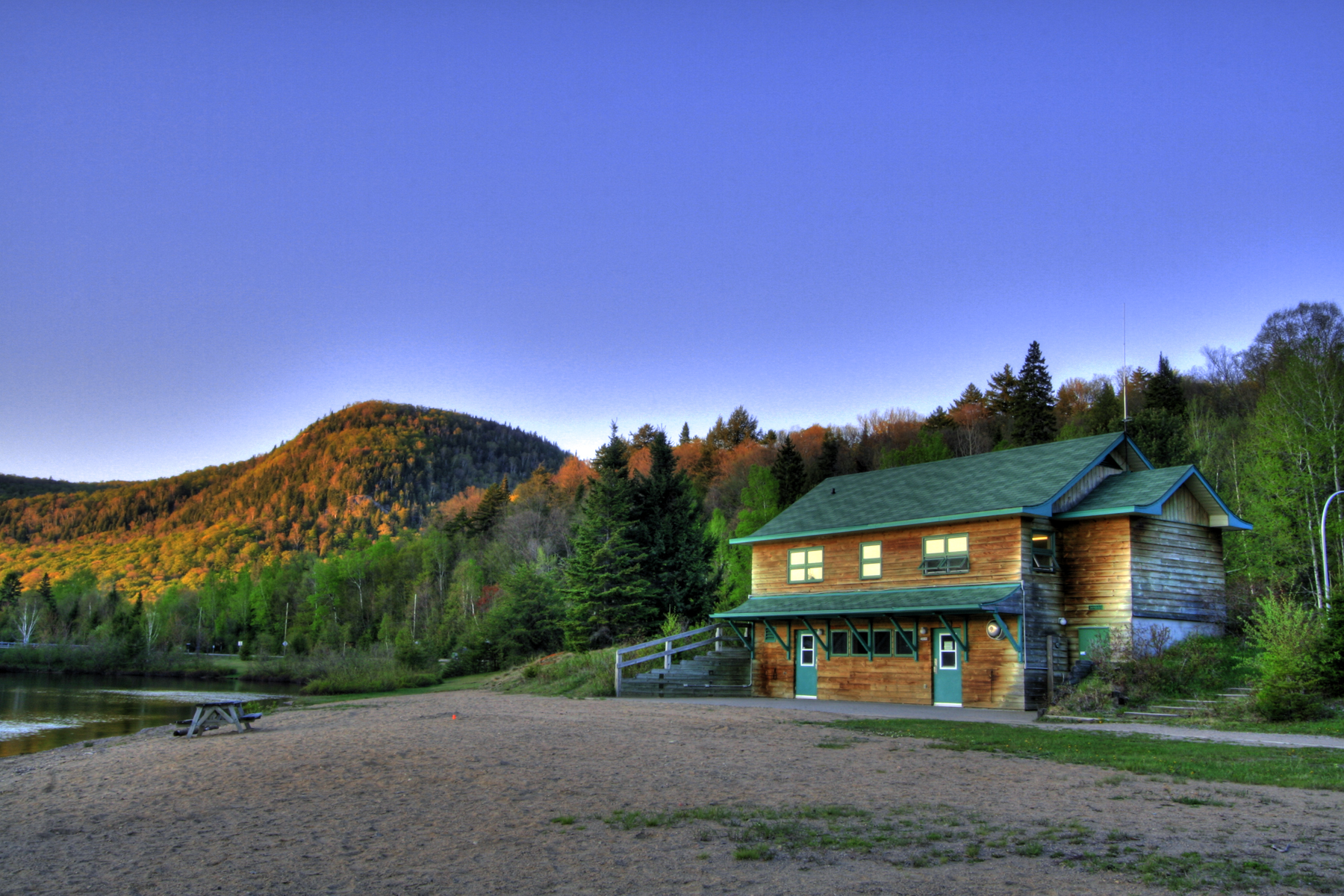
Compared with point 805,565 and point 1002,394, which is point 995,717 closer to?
point 805,565

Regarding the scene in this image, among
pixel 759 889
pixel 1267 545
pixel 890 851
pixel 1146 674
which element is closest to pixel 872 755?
pixel 890 851

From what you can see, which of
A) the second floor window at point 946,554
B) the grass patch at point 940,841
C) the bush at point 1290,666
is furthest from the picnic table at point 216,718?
the bush at point 1290,666

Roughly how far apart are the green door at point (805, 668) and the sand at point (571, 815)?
13957mm

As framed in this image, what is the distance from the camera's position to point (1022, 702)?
2434cm

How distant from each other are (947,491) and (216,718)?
857 inches

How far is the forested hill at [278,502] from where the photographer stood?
15962 cm

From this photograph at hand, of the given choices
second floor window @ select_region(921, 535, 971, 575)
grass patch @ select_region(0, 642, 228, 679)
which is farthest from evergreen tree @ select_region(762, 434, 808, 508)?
grass patch @ select_region(0, 642, 228, 679)

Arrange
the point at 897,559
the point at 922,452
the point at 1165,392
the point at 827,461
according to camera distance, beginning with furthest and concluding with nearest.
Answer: the point at 827,461 < the point at 922,452 < the point at 1165,392 < the point at 897,559

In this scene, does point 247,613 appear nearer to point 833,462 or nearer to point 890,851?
point 833,462

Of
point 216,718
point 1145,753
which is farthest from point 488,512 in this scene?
point 1145,753

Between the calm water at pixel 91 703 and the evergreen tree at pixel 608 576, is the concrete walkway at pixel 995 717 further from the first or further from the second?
the calm water at pixel 91 703

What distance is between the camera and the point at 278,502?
575 feet

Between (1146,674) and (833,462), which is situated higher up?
(833,462)

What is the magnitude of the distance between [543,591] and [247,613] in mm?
66591
